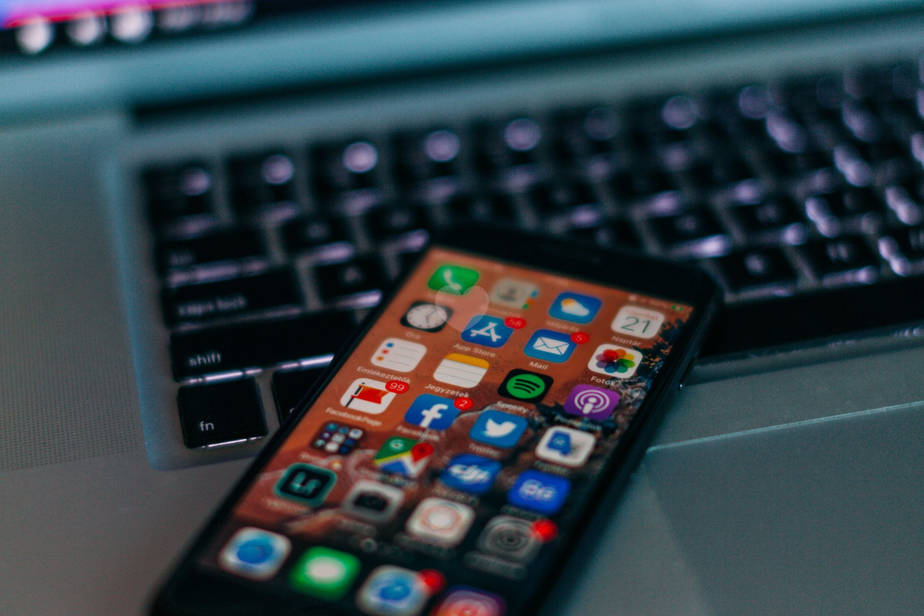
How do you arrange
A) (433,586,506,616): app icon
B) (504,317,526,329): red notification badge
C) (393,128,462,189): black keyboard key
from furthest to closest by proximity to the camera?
1. (393,128,462,189): black keyboard key
2. (504,317,526,329): red notification badge
3. (433,586,506,616): app icon

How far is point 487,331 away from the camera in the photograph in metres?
0.37

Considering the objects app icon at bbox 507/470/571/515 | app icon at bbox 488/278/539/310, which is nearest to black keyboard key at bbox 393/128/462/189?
app icon at bbox 488/278/539/310

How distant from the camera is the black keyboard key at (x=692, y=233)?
1.38 ft

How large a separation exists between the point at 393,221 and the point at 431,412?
14 centimetres

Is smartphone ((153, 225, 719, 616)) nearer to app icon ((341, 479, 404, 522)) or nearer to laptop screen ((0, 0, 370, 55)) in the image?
app icon ((341, 479, 404, 522))

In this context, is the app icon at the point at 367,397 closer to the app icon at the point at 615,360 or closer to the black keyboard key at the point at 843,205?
the app icon at the point at 615,360

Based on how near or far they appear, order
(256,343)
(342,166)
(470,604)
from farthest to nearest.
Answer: (342,166) < (256,343) < (470,604)

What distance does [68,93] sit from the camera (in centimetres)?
49

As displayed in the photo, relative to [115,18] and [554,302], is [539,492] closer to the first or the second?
[554,302]

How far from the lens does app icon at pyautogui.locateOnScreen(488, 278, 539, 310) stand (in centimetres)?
38

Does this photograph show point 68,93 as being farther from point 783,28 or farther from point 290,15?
point 783,28

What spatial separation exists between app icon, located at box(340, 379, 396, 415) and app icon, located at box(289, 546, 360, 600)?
0.21 feet

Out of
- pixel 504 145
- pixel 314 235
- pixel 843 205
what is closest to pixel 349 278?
pixel 314 235

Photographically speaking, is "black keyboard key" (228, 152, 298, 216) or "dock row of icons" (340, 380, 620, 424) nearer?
"dock row of icons" (340, 380, 620, 424)
